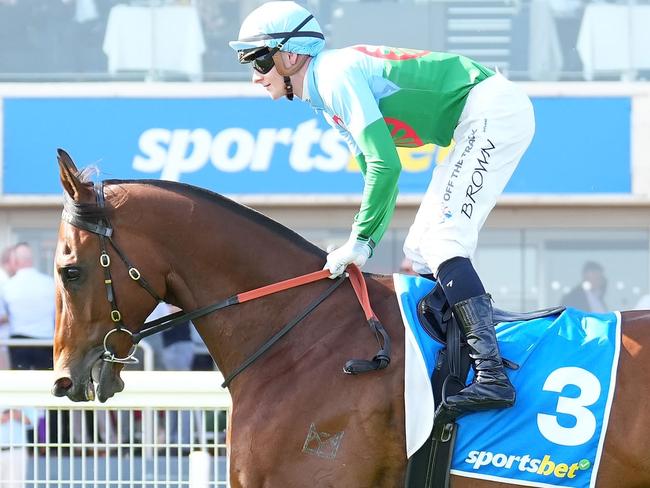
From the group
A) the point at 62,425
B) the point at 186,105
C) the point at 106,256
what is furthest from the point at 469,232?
the point at 186,105

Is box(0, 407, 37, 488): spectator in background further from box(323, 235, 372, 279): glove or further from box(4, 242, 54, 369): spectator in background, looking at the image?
box(4, 242, 54, 369): spectator in background

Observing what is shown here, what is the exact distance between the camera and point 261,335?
3703 millimetres

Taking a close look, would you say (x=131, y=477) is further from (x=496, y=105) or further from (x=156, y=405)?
(x=496, y=105)

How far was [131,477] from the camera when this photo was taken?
4.51 m

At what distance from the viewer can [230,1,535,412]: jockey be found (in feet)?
11.8

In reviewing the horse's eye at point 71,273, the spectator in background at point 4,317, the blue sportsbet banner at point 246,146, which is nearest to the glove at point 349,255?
the horse's eye at point 71,273

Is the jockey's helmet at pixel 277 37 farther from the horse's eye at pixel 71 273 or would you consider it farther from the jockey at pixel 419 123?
the horse's eye at pixel 71 273

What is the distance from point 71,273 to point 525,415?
1466 mm

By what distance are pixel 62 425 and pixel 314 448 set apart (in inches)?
63.3

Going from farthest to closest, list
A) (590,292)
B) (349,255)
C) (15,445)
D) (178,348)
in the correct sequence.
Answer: (590,292)
(178,348)
(15,445)
(349,255)

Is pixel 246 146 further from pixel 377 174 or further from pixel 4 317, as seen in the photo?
pixel 377 174

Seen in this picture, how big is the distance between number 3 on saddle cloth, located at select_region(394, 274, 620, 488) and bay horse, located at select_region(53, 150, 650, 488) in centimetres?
4

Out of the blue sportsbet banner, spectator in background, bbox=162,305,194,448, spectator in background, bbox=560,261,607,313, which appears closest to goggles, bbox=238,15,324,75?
spectator in background, bbox=162,305,194,448

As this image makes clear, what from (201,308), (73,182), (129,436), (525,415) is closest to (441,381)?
(525,415)
